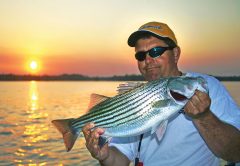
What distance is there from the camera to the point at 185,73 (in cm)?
535

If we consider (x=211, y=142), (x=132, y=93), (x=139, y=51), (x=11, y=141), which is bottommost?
(x=11, y=141)

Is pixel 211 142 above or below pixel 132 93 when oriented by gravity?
below

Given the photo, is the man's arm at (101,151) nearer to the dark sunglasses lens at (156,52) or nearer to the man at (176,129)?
the man at (176,129)

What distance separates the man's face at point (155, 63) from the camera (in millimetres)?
5359

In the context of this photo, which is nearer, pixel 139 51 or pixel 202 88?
pixel 202 88

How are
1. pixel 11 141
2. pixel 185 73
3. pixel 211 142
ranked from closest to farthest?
pixel 211 142
pixel 185 73
pixel 11 141

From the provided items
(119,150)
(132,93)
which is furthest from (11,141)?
(132,93)

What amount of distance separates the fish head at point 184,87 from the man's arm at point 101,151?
121 cm

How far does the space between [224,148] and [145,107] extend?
1.18 meters

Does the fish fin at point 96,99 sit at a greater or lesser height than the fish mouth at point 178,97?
lesser

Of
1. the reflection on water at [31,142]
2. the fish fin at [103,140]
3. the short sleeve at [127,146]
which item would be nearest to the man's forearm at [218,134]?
the fish fin at [103,140]

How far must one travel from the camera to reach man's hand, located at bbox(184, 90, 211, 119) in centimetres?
393

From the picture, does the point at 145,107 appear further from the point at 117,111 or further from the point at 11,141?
the point at 11,141

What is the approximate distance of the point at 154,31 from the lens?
5.25 m
